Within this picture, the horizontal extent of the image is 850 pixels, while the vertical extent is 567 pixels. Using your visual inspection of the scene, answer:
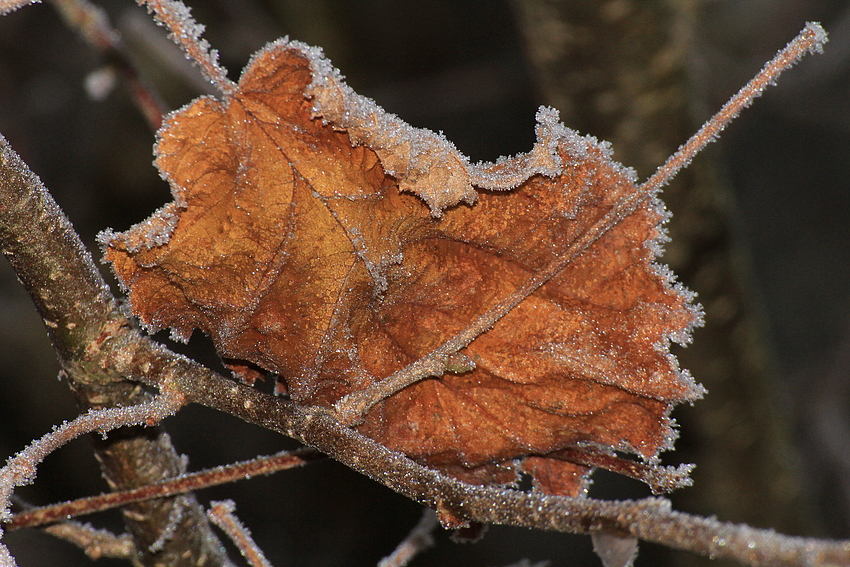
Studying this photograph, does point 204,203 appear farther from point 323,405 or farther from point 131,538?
point 131,538

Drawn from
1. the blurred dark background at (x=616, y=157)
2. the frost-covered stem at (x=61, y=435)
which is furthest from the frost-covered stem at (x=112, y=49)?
the frost-covered stem at (x=61, y=435)

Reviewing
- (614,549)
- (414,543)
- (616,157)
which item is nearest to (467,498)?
(614,549)

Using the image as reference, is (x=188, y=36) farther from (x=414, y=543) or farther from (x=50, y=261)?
(x=414, y=543)

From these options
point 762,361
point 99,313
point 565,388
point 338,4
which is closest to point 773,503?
point 762,361

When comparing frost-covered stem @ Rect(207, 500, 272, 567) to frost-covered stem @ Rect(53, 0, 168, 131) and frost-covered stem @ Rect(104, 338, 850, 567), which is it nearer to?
frost-covered stem @ Rect(104, 338, 850, 567)

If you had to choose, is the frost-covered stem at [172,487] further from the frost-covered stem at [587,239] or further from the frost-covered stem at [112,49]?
the frost-covered stem at [112,49]
